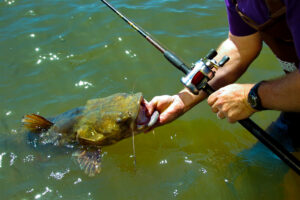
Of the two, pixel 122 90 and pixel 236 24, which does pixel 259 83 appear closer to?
pixel 236 24

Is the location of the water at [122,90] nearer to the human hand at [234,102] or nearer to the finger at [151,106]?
the finger at [151,106]

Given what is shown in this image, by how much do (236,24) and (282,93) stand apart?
0.99 meters

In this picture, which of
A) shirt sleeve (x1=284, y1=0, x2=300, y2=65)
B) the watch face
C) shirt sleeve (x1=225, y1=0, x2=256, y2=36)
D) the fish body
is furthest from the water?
shirt sleeve (x1=284, y1=0, x2=300, y2=65)

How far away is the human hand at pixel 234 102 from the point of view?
230 cm

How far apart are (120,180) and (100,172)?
274 mm

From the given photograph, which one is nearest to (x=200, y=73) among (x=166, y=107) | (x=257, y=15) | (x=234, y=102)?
(x=234, y=102)

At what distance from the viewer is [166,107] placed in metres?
3.18

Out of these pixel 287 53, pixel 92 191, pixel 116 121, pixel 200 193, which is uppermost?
pixel 287 53

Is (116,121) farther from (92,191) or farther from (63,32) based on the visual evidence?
(63,32)

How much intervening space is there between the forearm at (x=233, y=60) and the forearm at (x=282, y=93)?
0.80 metres

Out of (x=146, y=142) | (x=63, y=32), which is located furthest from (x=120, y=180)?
(x=63, y=32)

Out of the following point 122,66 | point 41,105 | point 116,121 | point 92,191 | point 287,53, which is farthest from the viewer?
point 122,66

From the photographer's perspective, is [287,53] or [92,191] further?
[92,191]

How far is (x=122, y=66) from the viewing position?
189 inches
